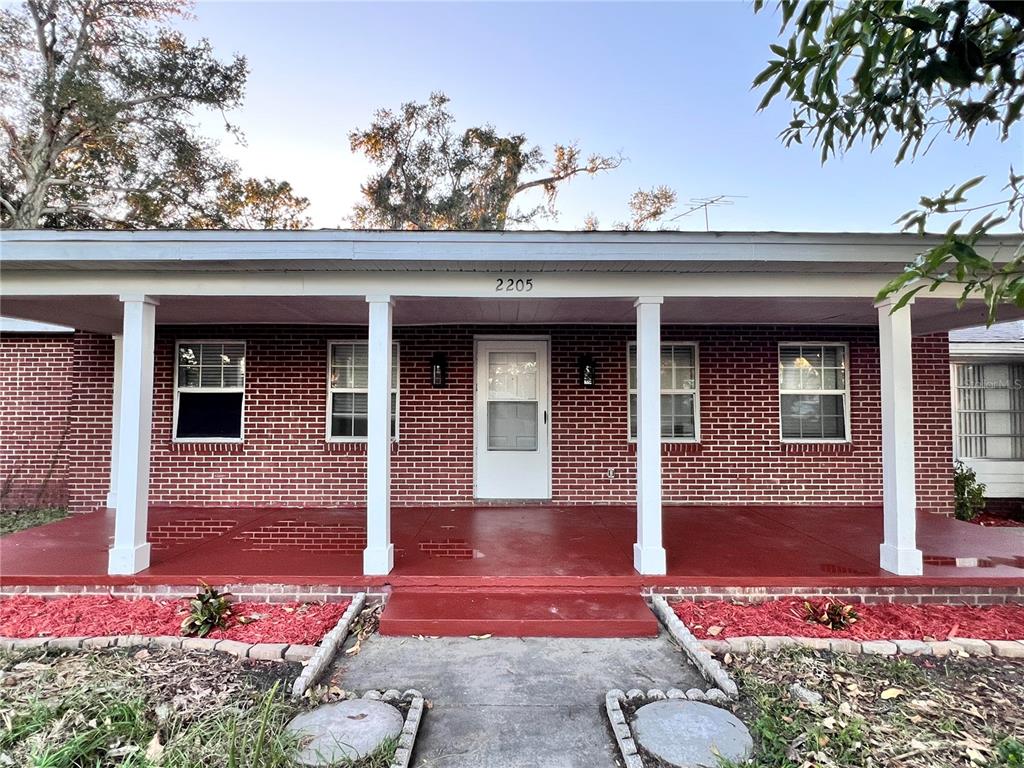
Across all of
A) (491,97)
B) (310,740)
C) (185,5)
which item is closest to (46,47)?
(185,5)

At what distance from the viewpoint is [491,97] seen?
14.9 m

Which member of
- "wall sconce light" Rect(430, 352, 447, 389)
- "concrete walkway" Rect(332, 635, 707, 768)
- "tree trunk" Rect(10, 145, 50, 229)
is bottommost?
"concrete walkway" Rect(332, 635, 707, 768)

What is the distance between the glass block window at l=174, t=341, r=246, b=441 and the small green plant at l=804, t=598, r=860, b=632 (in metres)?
6.41

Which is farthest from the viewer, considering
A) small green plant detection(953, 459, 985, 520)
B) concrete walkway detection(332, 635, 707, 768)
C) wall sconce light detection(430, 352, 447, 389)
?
small green plant detection(953, 459, 985, 520)

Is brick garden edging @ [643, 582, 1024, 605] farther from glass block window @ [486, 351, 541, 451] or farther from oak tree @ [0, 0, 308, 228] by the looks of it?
oak tree @ [0, 0, 308, 228]

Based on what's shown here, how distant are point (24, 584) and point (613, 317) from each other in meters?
5.69

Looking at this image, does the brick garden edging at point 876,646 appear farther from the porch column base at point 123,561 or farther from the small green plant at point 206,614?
the porch column base at point 123,561

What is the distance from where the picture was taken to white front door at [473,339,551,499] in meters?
6.61

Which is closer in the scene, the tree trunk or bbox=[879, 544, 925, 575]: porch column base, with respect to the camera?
bbox=[879, 544, 925, 575]: porch column base

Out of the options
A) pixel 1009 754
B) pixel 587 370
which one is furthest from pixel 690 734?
pixel 587 370

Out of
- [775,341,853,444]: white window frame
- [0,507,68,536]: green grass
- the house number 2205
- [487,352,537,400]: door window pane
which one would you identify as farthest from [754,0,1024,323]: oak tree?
[0,507,68,536]: green grass

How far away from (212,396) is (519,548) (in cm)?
460

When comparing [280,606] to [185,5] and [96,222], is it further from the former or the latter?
[185,5]

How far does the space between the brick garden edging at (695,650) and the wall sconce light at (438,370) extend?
368 centimetres
